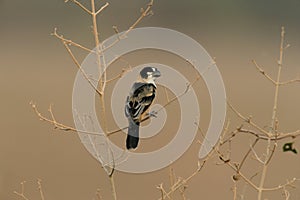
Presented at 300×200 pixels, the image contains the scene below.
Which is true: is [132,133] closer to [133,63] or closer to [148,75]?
[148,75]

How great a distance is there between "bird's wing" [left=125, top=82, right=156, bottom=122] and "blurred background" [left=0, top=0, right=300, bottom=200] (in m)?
0.60

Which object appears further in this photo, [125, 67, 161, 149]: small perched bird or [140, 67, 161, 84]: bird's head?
[140, 67, 161, 84]: bird's head

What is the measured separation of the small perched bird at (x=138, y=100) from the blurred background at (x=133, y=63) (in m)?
0.54

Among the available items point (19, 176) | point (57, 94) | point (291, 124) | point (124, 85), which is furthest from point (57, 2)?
point (291, 124)

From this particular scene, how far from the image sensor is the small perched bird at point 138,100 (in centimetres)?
201

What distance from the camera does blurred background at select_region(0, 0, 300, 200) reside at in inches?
105

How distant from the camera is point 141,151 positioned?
259 centimetres

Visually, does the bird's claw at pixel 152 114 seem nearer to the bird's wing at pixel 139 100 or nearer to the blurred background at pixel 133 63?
the bird's wing at pixel 139 100

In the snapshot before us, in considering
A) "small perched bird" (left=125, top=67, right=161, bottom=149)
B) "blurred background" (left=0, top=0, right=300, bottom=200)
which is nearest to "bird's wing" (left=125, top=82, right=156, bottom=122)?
"small perched bird" (left=125, top=67, right=161, bottom=149)

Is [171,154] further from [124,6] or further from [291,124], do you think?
[124,6]

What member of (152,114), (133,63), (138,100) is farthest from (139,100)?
(133,63)

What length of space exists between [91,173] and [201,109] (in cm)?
78

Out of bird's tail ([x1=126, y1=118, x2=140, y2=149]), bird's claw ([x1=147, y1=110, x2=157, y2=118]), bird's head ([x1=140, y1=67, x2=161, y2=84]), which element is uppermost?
bird's head ([x1=140, y1=67, x2=161, y2=84])

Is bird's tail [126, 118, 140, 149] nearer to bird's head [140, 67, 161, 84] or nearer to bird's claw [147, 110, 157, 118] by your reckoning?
bird's claw [147, 110, 157, 118]
